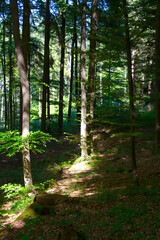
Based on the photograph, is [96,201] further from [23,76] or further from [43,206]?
[23,76]

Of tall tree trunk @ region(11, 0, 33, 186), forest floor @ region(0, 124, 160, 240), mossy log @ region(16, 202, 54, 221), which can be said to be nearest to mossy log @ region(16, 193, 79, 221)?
mossy log @ region(16, 202, 54, 221)

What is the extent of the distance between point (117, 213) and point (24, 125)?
14.7 feet

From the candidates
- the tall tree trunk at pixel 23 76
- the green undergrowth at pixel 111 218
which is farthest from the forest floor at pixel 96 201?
the tall tree trunk at pixel 23 76

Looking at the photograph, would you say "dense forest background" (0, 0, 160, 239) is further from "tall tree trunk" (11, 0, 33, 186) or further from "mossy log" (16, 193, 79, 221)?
"mossy log" (16, 193, 79, 221)

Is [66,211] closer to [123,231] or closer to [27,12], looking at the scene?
[123,231]

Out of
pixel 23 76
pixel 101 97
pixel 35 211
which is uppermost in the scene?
pixel 23 76

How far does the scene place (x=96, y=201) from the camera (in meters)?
6.66

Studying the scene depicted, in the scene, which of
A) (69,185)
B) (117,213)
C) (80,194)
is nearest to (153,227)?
(117,213)

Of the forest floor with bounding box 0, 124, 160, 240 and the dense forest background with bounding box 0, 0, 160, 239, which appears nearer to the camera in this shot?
the forest floor with bounding box 0, 124, 160, 240

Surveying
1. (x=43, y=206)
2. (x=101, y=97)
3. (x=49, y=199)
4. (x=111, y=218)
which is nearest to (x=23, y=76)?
(x=49, y=199)

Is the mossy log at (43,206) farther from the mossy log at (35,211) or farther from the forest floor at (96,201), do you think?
the forest floor at (96,201)

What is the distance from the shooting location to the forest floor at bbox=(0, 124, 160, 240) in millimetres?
4844

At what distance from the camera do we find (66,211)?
20.0 feet

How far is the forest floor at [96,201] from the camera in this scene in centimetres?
484
